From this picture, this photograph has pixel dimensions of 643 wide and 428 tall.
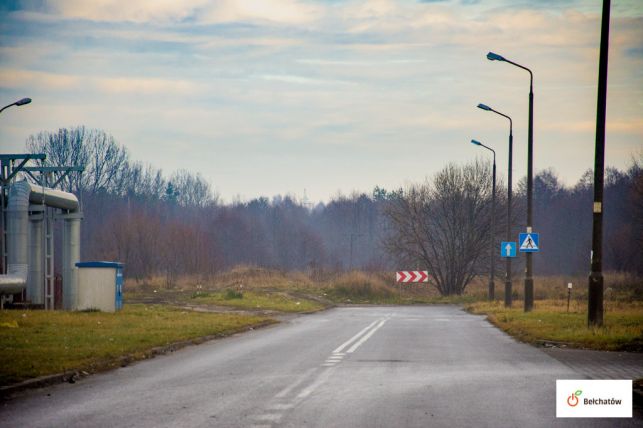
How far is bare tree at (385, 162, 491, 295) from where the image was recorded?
67.4 m

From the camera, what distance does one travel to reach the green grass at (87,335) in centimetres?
1527

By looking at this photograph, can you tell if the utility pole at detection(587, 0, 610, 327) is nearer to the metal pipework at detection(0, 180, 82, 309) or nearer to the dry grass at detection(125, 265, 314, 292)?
the metal pipework at detection(0, 180, 82, 309)

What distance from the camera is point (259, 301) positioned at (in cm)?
4556

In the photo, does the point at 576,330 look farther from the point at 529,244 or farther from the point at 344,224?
the point at 344,224

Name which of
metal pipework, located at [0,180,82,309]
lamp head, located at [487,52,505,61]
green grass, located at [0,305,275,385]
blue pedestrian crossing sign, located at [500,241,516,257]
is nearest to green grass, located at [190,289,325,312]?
metal pipework, located at [0,180,82,309]

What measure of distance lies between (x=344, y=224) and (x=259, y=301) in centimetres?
12108

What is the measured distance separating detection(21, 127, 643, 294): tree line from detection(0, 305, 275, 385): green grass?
2069 centimetres

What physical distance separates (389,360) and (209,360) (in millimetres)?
3574

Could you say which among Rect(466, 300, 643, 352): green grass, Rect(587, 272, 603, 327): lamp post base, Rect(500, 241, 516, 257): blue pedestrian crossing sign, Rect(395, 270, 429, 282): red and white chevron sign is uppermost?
Rect(500, 241, 516, 257): blue pedestrian crossing sign

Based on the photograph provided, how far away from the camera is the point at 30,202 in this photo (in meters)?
35.6

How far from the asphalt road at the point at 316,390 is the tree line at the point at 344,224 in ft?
104

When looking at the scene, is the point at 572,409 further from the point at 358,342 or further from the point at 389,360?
the point at 358,342

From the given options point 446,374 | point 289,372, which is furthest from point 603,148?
point 289,372

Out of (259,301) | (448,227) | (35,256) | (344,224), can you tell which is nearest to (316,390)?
(35,256)
